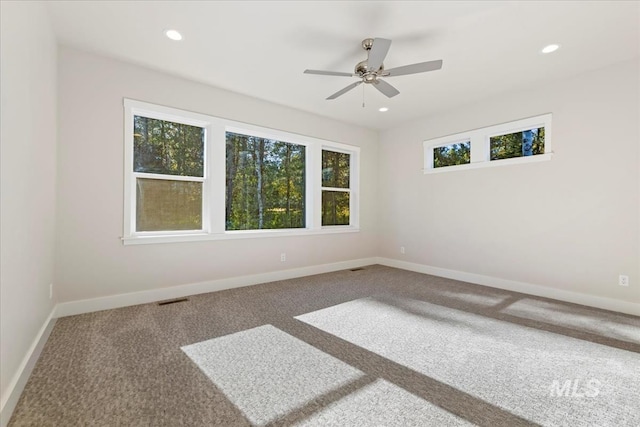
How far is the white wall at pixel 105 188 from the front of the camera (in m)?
2.87

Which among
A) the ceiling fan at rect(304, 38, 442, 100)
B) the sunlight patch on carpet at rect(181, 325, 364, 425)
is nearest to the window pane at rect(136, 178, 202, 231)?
the sunlight patch on carpet at rect(181, 325, 364, 425)

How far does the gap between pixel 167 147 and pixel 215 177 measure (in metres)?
0.67

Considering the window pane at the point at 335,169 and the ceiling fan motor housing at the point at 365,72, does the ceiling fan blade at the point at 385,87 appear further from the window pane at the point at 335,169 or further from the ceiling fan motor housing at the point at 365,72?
the window pane at the point at 335,169

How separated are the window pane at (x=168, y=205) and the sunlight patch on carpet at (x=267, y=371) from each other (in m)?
1.81

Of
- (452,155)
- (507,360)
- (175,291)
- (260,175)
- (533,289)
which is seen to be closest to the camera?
(507,360)

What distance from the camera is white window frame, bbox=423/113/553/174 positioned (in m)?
3.67

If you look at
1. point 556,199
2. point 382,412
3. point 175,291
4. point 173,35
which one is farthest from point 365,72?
point 175,291

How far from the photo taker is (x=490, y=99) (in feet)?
13.7

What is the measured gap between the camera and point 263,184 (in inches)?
174

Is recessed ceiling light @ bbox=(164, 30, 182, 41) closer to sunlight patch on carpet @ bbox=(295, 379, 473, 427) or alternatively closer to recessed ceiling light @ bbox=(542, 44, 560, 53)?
sunlight patch on carpet @ bbox=(295, 379, 473, 427)

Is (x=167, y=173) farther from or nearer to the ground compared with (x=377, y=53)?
nearer to the ground

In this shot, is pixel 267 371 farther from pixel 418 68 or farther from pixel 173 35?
pixel 173 35

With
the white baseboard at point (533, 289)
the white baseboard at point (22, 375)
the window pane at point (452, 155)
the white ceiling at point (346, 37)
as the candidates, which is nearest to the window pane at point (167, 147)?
the white ceiling at point (346, 37)

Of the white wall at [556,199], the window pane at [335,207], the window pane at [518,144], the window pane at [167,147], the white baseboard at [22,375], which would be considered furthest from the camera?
the window pane at [335,207]
